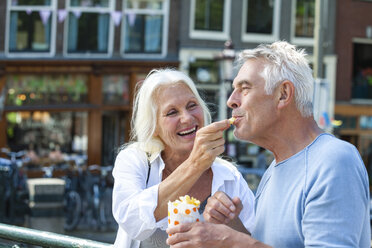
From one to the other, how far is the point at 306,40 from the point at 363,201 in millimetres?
17445

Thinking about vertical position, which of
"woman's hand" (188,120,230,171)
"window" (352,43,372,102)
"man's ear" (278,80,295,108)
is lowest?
"woman's hand" (188,120,230,171)

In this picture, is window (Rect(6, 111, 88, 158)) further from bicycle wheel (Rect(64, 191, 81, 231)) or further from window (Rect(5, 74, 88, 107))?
bicycle wheel (Rect(64, 191, 81, 231))

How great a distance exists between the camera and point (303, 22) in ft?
60.6

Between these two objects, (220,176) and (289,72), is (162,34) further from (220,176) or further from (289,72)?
(289,72)

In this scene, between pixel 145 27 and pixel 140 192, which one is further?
pixel 145 27

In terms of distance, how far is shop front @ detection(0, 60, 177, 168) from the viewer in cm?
1548

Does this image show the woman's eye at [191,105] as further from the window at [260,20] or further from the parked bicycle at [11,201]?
the window at [260,20]

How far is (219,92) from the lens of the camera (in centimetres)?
1734

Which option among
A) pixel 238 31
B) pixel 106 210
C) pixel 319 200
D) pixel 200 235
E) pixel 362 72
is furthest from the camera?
pixel 362 72

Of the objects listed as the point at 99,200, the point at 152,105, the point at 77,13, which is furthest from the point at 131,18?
the point at 152,105

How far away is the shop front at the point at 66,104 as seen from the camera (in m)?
15.5

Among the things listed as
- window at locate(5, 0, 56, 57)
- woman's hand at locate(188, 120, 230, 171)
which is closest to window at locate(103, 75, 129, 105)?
window at locate(5, 0, 56, 57)

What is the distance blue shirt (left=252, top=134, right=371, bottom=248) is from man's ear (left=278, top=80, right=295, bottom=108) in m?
0.14

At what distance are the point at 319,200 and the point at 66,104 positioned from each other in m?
14.9
